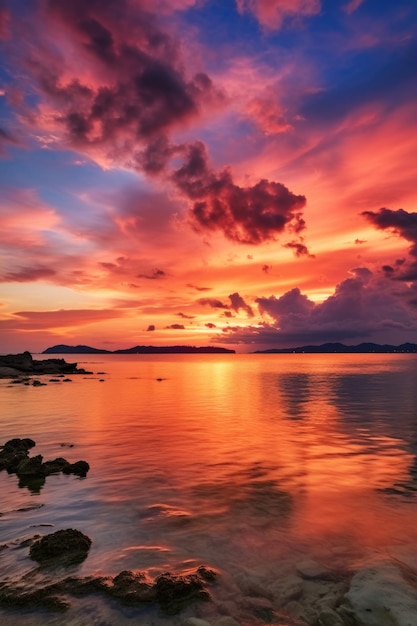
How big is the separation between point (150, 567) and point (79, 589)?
76.4 inches

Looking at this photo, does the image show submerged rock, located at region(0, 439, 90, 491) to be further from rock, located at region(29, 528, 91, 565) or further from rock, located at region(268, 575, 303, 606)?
rock, located at region(268, 575, 303, 606)

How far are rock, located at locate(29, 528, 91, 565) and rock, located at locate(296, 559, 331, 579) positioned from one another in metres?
5.80

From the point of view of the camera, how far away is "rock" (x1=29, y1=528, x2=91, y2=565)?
1088cm

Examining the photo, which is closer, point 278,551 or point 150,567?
point 150,567

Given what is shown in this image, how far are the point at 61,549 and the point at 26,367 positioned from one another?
394 feet

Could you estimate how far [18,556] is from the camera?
11.2m

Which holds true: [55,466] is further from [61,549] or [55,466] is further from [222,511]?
[61,549]

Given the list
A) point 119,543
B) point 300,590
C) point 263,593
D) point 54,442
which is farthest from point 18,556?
point 54,442

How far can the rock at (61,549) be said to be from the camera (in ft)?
35.7

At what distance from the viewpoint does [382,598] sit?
28.8 ft

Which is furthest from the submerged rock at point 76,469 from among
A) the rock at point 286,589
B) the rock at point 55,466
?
the rock at point 286,589

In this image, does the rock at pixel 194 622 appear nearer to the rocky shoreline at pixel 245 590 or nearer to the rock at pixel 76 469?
the rocky shoreline at pixel 245 590

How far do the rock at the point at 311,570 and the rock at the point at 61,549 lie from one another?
19.0 feet

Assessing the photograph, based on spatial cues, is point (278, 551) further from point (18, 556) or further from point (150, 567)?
point (18, 556)
